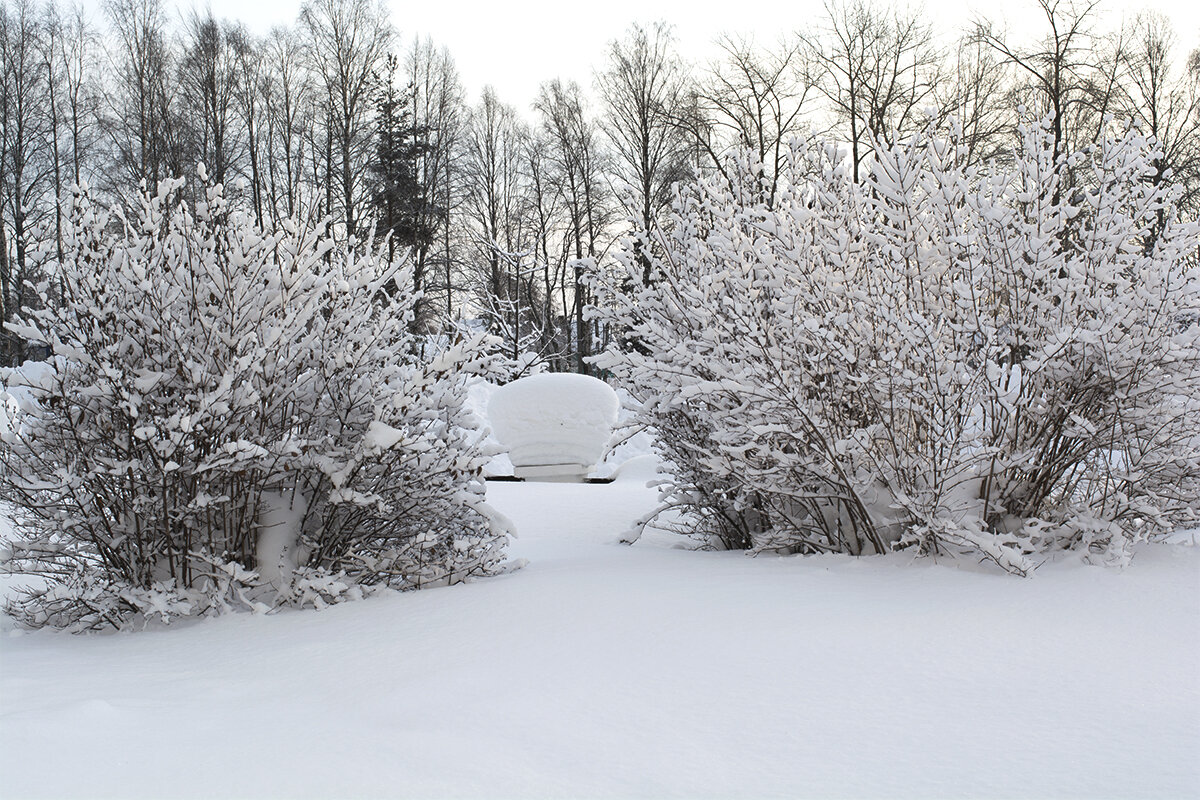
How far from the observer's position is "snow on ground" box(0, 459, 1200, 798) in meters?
1.65

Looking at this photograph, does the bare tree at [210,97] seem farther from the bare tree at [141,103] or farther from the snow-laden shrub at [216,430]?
the snow-laden shrub at [216,430]

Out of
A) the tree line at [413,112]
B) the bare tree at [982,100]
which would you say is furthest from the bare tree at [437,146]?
the bare tree at [982,100]

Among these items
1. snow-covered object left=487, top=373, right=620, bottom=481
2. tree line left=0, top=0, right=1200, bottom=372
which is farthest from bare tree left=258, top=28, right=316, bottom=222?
snow-covered object left=487, top=373, right=620, bottom=481

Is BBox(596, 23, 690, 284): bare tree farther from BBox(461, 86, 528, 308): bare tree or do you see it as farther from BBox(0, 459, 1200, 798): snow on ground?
BBox(0, 459, 1200, 798): snow on ground

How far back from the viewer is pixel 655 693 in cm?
214

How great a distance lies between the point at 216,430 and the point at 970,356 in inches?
118

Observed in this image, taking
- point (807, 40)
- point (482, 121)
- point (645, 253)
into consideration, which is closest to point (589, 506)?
point (645, 253)

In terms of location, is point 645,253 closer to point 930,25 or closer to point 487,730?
point 487,730

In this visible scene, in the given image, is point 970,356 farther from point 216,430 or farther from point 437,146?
point 437,146

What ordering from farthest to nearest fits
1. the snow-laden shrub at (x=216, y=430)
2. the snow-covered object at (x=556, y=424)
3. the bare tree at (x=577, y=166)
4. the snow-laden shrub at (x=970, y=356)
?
the bare tree at (x=577, y=166) → the snow-covered object at (x=556, y=424) → the snow-laden shrub at (x=970, y=356) → the snow-laden shrub at (x=216, y=430)

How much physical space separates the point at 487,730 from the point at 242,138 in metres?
23.1

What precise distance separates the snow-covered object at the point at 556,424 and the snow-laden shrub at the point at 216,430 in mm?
6603

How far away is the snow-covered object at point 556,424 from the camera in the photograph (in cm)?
1045

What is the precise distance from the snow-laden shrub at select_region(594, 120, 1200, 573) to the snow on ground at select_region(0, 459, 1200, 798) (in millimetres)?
334
